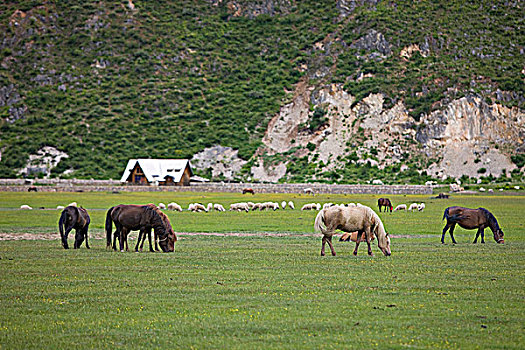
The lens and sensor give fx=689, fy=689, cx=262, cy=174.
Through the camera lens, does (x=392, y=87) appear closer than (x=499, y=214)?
No

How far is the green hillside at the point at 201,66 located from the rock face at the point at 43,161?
1.16 m

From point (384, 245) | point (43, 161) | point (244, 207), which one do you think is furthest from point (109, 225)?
point (43, 161)

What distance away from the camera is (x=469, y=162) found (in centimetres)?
10281

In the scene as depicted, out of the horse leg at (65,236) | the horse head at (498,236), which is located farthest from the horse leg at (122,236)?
the horse head at (498,236)

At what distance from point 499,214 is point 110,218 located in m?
33.8

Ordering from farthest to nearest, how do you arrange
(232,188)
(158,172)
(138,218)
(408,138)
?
(158,172)
(408,138)
(232,188)
(138,218)

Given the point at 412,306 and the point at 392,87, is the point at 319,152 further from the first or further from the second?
the point at 412,306

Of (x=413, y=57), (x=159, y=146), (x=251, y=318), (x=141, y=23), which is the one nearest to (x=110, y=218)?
(x=251, y=318)

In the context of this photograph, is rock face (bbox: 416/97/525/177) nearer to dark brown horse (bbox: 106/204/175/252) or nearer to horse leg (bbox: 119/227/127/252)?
horse leg (bbox: 119/227/127/252)

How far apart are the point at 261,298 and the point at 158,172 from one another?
9602 cm

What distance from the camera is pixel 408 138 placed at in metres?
109

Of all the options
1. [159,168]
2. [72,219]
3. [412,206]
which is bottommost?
[412,206]

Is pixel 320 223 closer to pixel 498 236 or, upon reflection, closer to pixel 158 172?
pixel 498 236

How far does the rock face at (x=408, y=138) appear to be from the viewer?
10375cm
